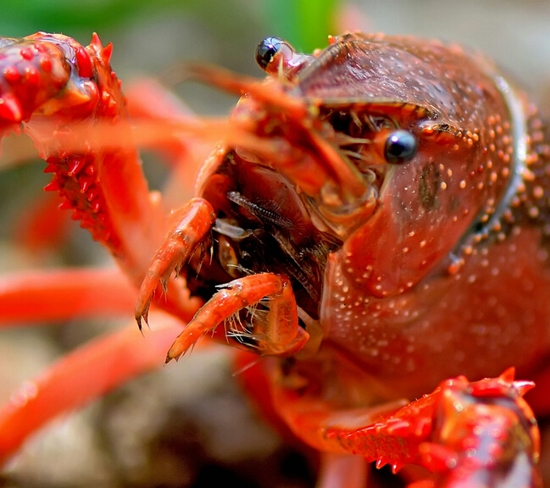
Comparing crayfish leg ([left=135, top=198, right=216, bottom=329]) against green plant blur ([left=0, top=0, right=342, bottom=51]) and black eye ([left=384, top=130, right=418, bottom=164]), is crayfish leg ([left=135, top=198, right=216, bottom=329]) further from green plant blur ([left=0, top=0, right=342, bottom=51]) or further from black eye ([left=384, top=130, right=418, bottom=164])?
green plant blur ([left=0, top=0, right=342, bottom=51])

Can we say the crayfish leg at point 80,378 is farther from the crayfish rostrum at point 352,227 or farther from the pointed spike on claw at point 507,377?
the pointed spike on claw at point 507,377

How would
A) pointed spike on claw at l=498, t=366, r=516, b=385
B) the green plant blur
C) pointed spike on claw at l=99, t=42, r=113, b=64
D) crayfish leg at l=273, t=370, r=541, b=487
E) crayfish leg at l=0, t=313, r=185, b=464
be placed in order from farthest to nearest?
the green plant blur
crayfish leg at l=0, t=313, r=185, b=464
pointed spike on claw at l=99, t=42, r=113, b=64
pointed spike on claw at l=498, t=366, r=516, b=385
crayfish leg at l=273, t=370, r=541, b=487

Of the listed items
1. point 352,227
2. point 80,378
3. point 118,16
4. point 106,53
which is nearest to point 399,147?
point 352,227

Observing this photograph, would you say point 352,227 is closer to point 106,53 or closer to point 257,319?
point 257,319

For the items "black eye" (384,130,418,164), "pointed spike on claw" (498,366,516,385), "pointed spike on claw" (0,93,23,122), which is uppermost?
"black eye" (384,130,418,164)

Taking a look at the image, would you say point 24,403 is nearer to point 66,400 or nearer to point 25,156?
point 66,400

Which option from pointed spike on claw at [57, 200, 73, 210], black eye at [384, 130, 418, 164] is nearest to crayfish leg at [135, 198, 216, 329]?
pointed spike on claw at [57, 200, 73, 210]

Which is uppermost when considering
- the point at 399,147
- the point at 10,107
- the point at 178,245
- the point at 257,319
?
the point at 399,147
